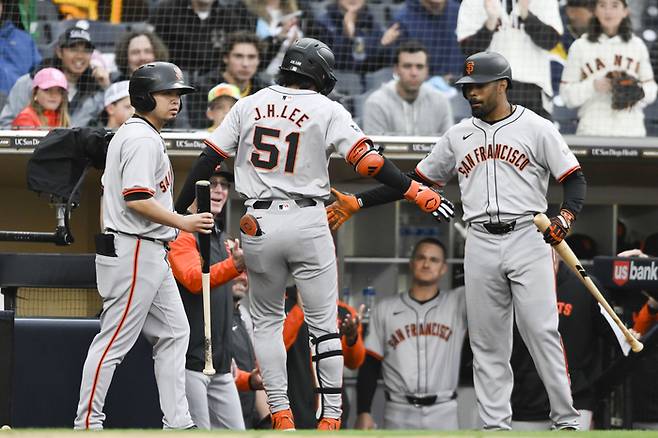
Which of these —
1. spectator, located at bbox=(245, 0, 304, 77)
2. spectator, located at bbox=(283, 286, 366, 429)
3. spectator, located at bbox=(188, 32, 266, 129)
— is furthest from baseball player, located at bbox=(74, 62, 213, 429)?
spectator, located at bbox=(245, 0, 304, 77)

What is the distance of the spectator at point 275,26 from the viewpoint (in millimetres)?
9352

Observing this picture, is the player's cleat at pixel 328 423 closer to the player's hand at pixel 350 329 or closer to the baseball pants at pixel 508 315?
the baseball pants at pixel 508 315

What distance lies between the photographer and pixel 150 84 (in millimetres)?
5516

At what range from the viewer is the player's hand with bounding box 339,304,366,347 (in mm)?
6711

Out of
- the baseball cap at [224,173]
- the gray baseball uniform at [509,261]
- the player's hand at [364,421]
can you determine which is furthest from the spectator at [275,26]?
the gray baseball uniform at [509,261]

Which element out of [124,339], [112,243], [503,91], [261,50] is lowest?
[124,339]

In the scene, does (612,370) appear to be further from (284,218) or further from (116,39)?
(116,39)

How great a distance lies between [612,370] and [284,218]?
7.94 ft

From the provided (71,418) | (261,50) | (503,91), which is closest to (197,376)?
(71,418)

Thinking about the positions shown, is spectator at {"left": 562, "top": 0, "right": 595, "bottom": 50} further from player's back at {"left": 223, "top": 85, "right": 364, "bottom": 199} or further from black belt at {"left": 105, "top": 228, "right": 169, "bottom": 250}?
black belt at {"left": 105, "top": 228, "right": 169, "bottom": 250}

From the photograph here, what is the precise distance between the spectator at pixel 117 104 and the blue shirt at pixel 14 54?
88 centimetres

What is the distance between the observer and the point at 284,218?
17.8 ft

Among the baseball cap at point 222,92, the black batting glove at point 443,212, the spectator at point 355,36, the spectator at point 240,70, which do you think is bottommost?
the black batting glove at point 443,212

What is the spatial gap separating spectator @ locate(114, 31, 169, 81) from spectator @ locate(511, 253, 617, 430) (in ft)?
11.3
